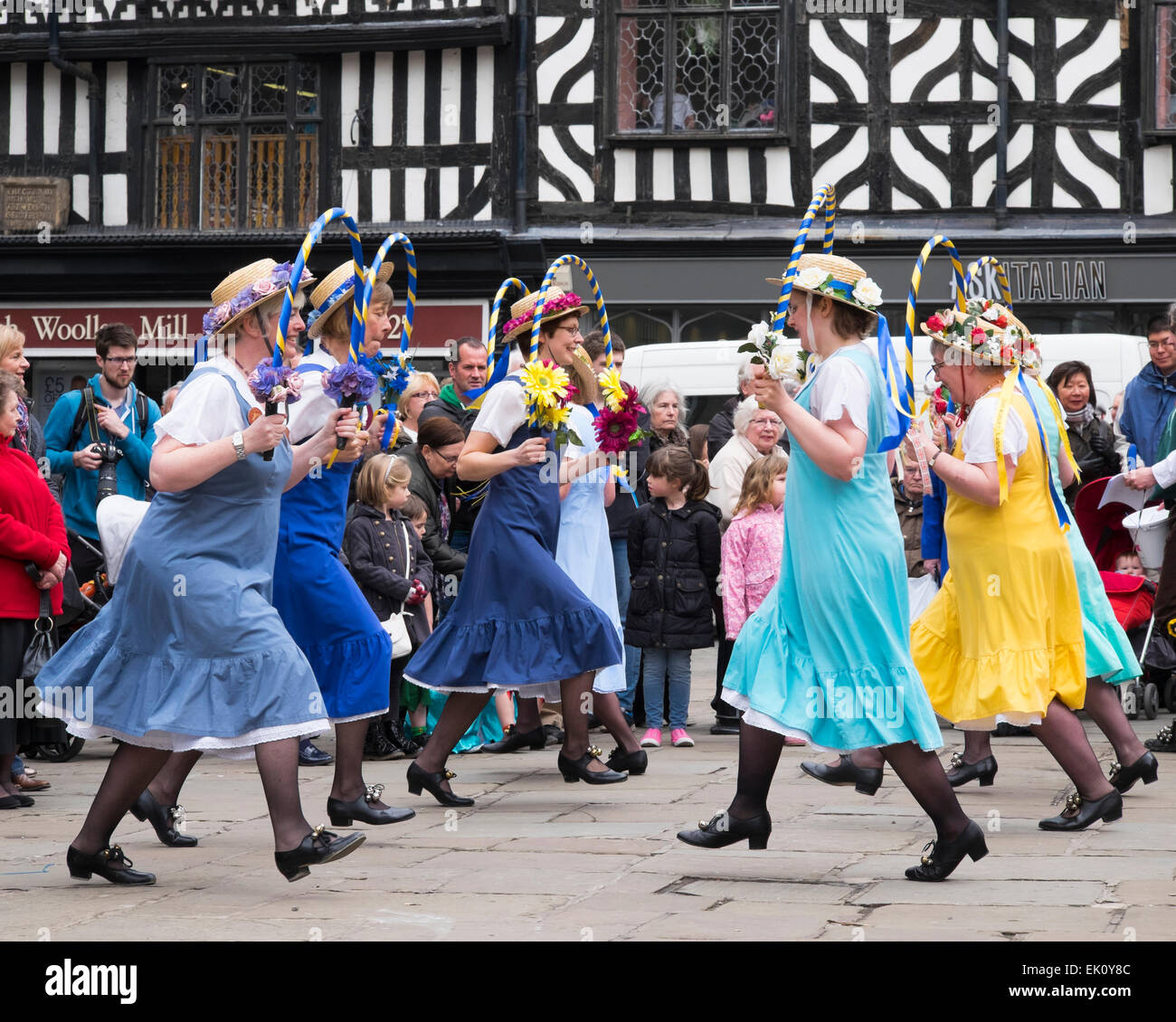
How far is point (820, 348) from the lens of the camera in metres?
5.57

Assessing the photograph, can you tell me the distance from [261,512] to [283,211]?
13686 mm

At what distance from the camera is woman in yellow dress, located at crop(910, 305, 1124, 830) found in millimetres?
6223

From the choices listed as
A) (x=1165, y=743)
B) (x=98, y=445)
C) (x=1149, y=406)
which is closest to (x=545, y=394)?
(x=98, y=445)

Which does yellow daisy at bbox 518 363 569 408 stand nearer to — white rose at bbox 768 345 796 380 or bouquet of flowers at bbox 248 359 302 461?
white rose at bbox 768 345 796 380

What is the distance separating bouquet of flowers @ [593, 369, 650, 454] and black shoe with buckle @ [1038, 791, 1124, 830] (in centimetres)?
262

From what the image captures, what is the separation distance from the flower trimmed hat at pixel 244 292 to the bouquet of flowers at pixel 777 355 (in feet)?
4.83

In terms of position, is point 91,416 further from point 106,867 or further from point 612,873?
point 612,873

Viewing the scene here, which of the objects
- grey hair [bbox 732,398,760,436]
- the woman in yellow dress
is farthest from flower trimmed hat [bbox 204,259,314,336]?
grey hair [bbox 732,398,760,436]

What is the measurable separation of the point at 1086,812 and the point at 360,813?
Result: 2645 millimetres

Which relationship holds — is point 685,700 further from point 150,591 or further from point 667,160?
point 667,160

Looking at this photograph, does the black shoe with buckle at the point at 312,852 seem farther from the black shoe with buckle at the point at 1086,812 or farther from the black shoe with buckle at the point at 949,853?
the black shoe with buckle at the point at 1086,812

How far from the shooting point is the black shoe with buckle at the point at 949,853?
5.26 metres

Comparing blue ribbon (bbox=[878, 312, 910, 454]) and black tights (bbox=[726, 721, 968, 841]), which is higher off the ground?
blue ribbon (bbox=[878, 312, 910, 454])

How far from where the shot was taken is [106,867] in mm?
5430
